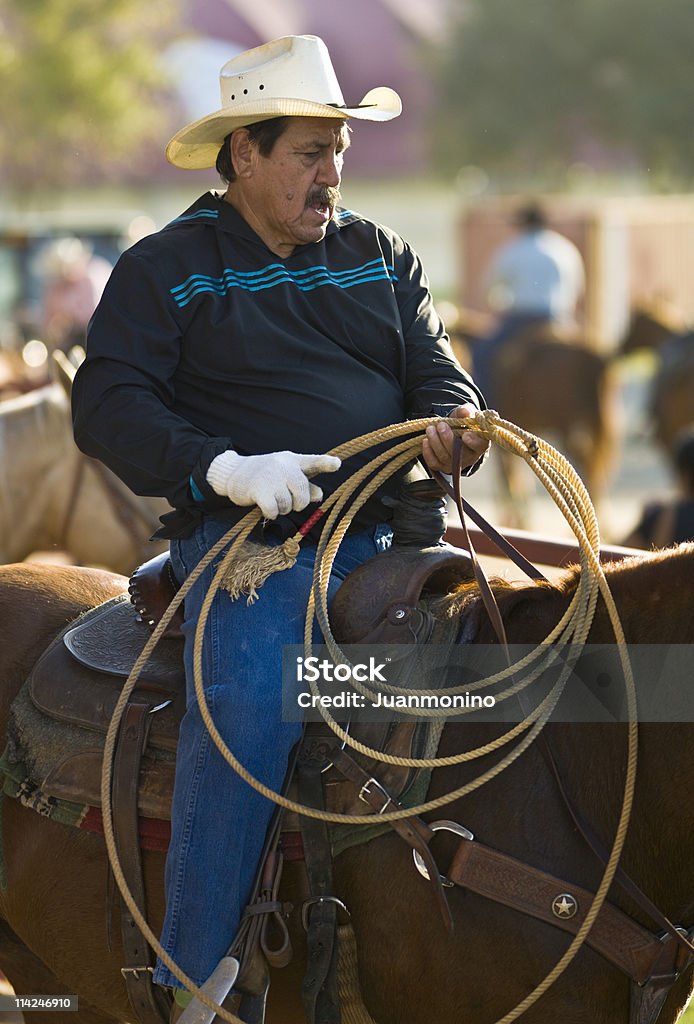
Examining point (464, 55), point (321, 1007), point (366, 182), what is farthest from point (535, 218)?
point (366, 182)

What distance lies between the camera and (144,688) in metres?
2.83

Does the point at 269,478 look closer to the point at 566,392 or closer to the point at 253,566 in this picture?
the point at 253,566

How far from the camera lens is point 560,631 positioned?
2508 millimetres

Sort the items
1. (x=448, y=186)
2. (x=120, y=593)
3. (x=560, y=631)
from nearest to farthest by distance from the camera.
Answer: (x=560, y=631)
(x=120, y=593)
(x=448, y=186)

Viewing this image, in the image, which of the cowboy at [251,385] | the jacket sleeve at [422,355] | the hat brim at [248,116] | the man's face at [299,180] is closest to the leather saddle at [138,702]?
the cowboy at [251,385]

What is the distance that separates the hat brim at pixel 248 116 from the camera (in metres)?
2.82

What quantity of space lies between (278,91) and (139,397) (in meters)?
0.72

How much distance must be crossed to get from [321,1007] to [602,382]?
11011 millimetres


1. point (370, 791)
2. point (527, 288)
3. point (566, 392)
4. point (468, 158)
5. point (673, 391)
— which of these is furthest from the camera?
point (468, 158)

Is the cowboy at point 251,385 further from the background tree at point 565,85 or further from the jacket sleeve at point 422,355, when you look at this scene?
the background tree at point 565,85

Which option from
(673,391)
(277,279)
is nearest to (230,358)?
(277,279)

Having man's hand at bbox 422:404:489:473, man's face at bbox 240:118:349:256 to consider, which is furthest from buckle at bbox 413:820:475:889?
man's face at bbox 240:118:349:256

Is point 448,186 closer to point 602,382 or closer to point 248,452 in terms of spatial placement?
point 602,382

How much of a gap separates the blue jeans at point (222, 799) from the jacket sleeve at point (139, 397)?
339mm
